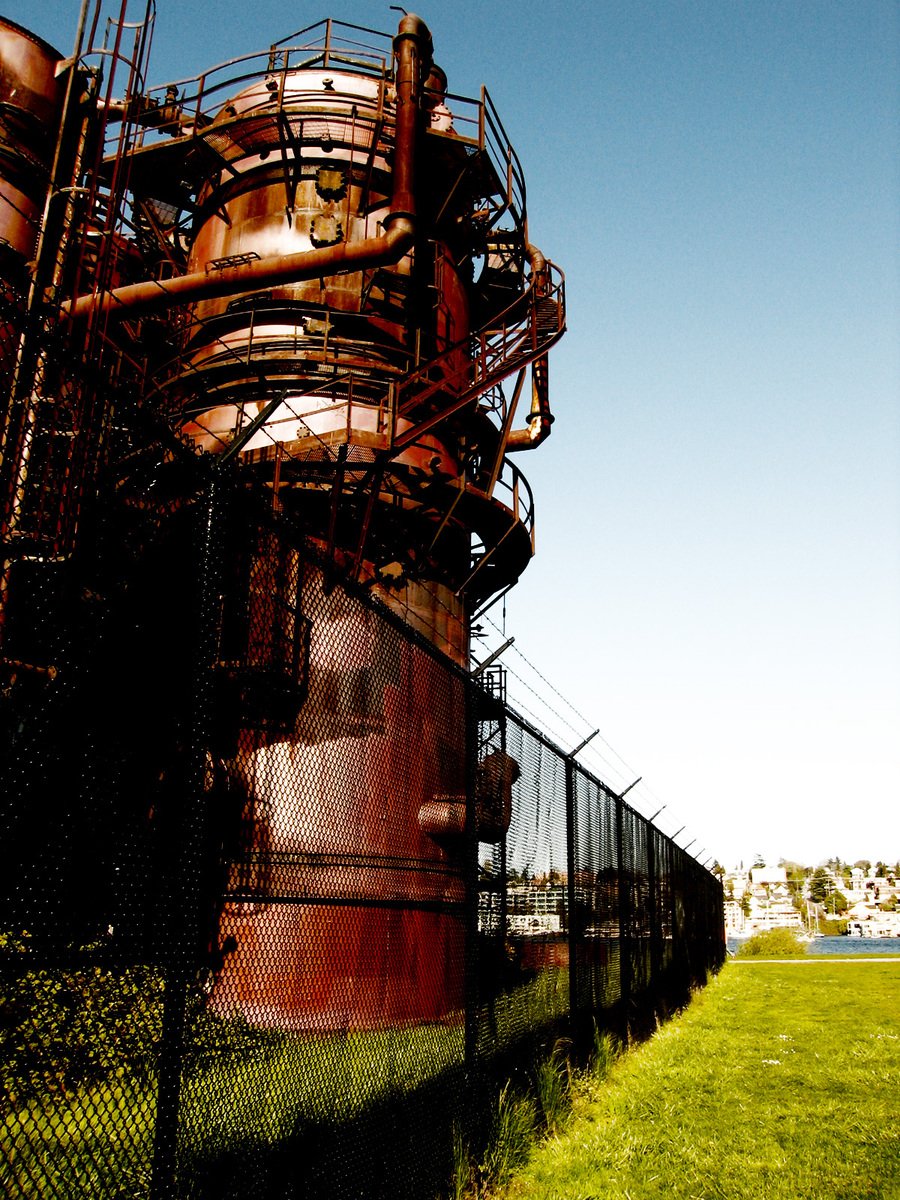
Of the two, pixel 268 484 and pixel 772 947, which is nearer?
pixel 268 484

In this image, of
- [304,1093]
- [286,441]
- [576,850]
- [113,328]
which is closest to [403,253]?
[286,441]

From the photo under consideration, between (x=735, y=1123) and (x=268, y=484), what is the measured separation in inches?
208

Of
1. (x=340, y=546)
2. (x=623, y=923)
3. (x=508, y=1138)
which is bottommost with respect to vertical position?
(x=508, y=1138)

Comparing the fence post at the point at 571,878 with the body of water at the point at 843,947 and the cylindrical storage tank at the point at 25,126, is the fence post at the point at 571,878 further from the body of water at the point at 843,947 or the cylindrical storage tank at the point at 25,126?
Answer: the body of water at the point at 843,947

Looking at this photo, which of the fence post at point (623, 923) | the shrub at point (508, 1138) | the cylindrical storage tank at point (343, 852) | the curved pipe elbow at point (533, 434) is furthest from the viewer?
the curved pipe elbow at point (533, 434)

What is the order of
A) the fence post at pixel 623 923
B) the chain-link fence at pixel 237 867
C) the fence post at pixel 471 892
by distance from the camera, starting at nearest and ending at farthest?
the chain-link fence at pixel 237 867 < the fence post at pixel 471 892 < the fence post at pixel 623 923

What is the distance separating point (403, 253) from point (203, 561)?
35.2 feet

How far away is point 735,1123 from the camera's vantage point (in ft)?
20.9

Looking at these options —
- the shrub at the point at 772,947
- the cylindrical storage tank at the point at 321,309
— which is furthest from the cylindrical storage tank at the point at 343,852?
the shrub at the point at 772,947

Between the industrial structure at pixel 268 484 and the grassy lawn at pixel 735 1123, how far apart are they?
131 cm

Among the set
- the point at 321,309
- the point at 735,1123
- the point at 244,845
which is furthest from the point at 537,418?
the point at 244,845

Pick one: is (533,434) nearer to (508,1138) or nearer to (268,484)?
(268,484)

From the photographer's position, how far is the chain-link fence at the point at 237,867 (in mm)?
3094

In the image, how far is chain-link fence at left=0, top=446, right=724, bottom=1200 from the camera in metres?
3.09
